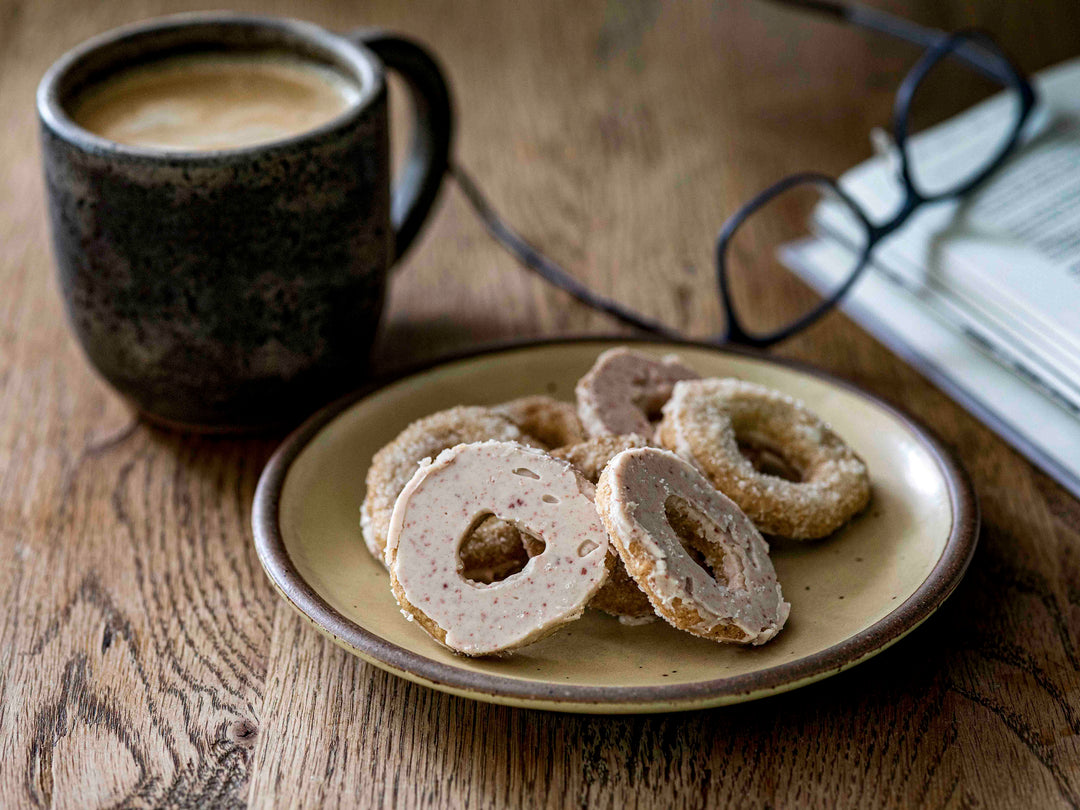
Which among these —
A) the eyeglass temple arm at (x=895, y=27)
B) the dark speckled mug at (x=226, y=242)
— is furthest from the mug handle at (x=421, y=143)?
the eyeglass temple arm at (x=895, y=27)

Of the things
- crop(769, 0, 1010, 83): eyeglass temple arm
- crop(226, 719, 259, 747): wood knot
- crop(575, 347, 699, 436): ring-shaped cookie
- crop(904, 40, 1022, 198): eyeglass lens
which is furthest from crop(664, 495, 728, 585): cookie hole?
crop(769, 0, 1010, 83): eyeglass temple arm

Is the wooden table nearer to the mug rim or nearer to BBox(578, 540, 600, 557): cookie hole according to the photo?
BBox(578, 540, 600, 557): cookie hole

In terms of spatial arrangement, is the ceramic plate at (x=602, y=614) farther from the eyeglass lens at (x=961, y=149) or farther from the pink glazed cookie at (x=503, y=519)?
the eyeglass lens at (x=961, y=149)

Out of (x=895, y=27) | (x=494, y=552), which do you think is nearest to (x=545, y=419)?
(x=494, y=552)

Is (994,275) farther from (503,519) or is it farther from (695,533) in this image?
(503,519)

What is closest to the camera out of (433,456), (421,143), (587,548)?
(587,548)

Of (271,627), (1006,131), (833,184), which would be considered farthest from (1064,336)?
(271,627)
